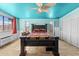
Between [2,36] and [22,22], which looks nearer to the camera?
[2,36]

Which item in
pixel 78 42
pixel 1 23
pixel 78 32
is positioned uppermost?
pixel 1 23

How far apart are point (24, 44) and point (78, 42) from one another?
2.52 meters

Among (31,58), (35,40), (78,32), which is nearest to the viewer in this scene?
(31,58)

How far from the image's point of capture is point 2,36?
6.04m

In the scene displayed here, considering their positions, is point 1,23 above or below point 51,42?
above

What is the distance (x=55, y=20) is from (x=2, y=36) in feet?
13.6

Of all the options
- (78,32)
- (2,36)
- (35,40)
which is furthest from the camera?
(2,36)

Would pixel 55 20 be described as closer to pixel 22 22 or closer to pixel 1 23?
pixel 22 22

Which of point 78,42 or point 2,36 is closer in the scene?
point 78,42

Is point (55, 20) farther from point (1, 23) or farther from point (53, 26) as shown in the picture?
point (1, 23)

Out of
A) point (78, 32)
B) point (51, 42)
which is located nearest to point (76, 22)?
point (78, 32)

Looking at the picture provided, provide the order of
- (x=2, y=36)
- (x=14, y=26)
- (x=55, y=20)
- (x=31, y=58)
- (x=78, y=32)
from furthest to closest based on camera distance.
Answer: (x=55, y=20) → (x=14, y=26) → (x=2, y=36) → (x=78, y=32) → (x=31, y=58)

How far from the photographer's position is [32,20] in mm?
9102

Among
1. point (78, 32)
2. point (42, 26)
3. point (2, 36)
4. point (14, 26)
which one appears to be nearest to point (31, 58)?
point (78, 32)
